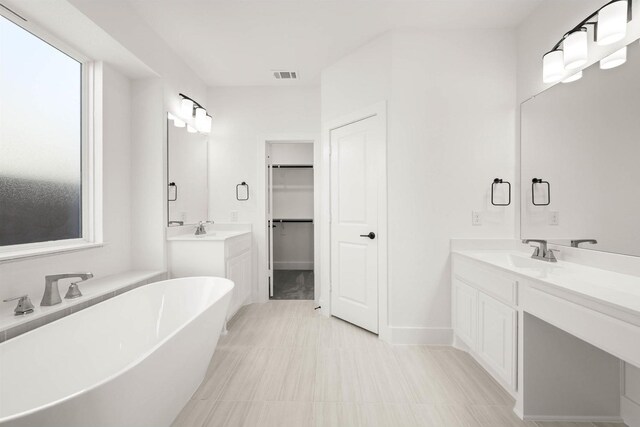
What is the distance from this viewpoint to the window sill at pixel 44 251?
61.1 inches

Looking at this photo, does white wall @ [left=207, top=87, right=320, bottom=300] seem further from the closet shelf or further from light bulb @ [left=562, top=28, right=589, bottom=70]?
light bulb @ [left=562, top=28, right=589, bottom=70]

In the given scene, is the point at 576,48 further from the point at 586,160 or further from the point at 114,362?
the point at 114,362

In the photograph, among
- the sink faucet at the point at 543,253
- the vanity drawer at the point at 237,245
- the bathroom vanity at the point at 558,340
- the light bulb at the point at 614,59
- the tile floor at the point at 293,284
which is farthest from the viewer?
the tile floor at the point at 293,284

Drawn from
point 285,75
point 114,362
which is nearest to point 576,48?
point 285,75

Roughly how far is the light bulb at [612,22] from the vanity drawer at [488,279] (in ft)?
4.64

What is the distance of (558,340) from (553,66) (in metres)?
1.78

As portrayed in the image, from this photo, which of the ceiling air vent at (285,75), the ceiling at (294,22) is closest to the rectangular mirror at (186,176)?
the ceiling at (294,22)

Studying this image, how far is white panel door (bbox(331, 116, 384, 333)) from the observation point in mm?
2611

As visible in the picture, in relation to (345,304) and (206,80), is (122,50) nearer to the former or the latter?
(206,80)

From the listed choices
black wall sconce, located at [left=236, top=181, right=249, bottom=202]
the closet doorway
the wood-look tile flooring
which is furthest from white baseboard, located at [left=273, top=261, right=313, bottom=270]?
the wood-look tile flooring

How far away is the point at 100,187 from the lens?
7.20 ft

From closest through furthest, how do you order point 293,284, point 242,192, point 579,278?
point 579,278, point 242,192, point 293,284

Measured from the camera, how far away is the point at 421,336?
2424 millimetres

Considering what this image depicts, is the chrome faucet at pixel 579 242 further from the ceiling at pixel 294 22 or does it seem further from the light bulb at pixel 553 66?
the ceiling at pixel 294 22
